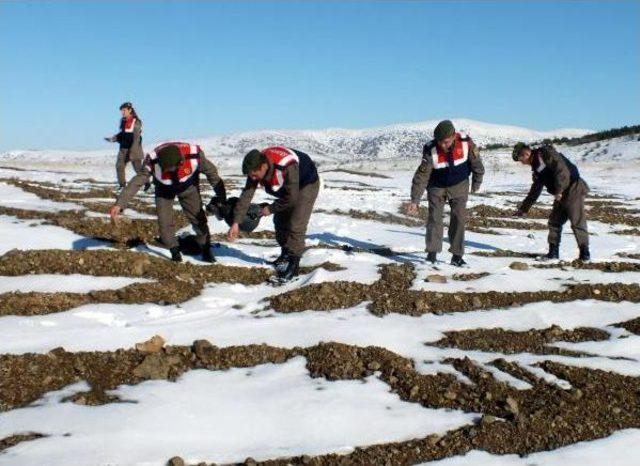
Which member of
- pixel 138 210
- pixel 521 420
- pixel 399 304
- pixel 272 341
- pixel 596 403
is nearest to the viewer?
pixel 521 420

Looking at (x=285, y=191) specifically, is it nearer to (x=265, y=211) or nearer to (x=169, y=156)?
(x=265, y=211)

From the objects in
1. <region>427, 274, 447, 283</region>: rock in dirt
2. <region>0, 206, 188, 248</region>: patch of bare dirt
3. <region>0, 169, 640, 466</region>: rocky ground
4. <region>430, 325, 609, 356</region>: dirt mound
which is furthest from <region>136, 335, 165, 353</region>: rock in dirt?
<region>0, 206, 188, 248</region>: patch of bare dirt

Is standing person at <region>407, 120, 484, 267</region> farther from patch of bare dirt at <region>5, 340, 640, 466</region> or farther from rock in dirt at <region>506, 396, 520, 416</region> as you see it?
rock in dirt at <region>506, 396, 520, 416</region>

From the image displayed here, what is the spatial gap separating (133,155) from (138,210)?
2.55 metres

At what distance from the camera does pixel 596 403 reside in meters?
4.18

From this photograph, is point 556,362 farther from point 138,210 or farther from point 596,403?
point 138,210

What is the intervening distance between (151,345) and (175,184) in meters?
3.04

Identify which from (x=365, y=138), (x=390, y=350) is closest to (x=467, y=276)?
(x=390, y=350)

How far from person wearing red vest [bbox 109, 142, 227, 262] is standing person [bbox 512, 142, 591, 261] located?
13.6 feet

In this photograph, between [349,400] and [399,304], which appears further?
[399,304]

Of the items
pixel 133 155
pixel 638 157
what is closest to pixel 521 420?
pixel 133 155

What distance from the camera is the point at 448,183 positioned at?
809 centimetres

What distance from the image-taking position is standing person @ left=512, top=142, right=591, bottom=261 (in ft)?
28.0

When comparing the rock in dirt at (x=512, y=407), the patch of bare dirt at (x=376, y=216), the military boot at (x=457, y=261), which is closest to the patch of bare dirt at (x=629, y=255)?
the military boot at (x=457, y=261)
